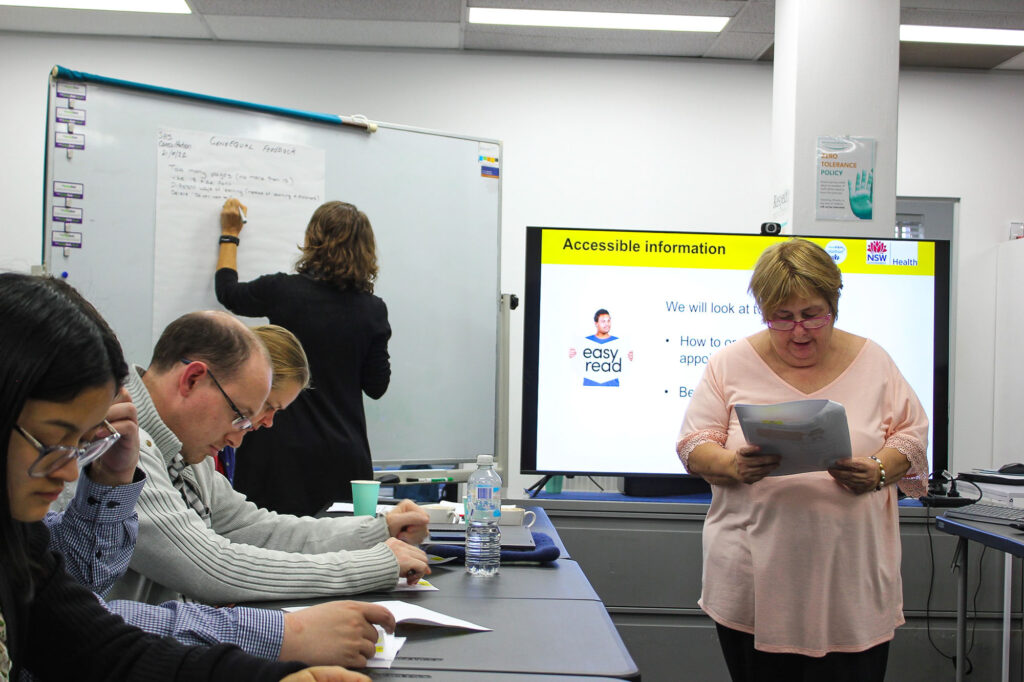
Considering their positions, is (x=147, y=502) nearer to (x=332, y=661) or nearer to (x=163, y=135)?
(x=332, y=661)

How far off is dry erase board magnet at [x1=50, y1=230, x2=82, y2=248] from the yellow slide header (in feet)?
5.34

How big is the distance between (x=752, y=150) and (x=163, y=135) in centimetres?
348

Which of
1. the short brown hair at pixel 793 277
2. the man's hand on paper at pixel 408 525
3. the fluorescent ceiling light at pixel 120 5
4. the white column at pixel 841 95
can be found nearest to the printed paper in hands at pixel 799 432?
the short brown hair at pixel 793 277

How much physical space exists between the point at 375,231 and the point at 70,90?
1155 millimetres

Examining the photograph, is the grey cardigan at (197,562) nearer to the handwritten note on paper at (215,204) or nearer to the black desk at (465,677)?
the black desk at (465,677)

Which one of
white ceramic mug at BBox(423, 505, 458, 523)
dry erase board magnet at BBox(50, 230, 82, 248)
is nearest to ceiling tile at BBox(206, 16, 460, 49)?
dry erase board magnet at BBox(50, 230, 82, 248)

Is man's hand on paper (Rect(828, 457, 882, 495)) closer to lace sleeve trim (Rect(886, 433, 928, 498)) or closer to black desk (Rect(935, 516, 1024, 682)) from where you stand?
lace sleeve trim (Rect(886, 433, 928, 498))

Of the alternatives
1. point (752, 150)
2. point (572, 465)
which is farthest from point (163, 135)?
point (752, 150)

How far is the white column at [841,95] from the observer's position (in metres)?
3.45

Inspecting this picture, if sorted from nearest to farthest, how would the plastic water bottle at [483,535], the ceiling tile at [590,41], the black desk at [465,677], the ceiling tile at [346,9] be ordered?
the black desk at [465,677] → the plastic water bottle at [483,535] → the ceiling tile at [346,9] → the ceiling tile at [590,41]

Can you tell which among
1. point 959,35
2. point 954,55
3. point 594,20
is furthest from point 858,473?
point 954,55

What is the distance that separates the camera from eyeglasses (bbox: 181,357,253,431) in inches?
57.1

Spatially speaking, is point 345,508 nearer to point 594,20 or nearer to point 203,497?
point 203,497

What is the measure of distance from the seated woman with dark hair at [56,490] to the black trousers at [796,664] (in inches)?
45.4
